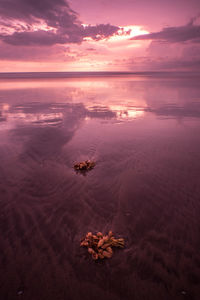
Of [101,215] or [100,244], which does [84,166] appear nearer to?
[101,215]

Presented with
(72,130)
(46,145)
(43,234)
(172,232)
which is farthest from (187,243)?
(72,130)

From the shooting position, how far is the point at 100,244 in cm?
467

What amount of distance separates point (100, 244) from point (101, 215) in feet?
4.10

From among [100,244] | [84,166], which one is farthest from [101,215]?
[84,166]

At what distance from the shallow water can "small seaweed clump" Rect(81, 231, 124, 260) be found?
176 millimetres

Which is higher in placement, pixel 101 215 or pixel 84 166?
pixel 84 166

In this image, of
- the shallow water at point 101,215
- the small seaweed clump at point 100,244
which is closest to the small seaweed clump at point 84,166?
the shallow water at point 101,215

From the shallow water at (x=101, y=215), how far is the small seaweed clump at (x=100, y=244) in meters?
0.18

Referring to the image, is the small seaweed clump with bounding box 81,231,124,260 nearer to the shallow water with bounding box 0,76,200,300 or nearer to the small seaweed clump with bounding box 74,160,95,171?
the shallow water with bounding box 0,76,200,300

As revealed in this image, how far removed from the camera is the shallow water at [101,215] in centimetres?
405

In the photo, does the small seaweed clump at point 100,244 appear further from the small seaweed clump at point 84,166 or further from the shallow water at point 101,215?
the small seaweed clump at point 84,166

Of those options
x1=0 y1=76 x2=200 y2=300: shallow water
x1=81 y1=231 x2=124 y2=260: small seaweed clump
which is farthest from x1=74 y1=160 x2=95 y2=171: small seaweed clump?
x1=81 y1=231 x2=124 y2=260: small seaweed clump

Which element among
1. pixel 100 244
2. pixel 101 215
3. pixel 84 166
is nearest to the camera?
pixel 100 244

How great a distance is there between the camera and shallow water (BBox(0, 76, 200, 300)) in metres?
4.05
